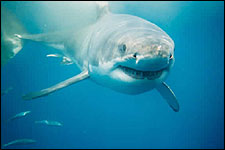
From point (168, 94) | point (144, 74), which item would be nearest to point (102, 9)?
point (168, 94)

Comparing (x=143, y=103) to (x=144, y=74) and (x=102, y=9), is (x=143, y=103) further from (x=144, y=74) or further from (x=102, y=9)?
(x=144, y=74)

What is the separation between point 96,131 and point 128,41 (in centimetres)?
3136

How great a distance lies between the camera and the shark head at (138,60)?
80.6 inches

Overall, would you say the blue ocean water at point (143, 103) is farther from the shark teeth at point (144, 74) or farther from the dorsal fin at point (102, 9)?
the shark teeth at point (144, 74)

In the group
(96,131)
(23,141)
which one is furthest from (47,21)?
(96,131)

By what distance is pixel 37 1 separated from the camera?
45.5ft

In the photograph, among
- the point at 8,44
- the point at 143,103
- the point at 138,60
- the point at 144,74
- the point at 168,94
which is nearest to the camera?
the point at 138,60

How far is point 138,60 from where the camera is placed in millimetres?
2074

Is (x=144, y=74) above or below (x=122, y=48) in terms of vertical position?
below

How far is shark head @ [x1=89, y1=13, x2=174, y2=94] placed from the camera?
6.72 feet

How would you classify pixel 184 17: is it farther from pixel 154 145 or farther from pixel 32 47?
pixel 154 145

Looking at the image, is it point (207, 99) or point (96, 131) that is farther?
point (96, 131)

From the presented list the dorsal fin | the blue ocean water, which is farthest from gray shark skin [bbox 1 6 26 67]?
the blue ocean water

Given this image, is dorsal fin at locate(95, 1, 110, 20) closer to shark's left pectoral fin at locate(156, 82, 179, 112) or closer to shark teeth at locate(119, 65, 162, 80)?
shark's left pectoral fin at locate(156, 82, 179, 112)
